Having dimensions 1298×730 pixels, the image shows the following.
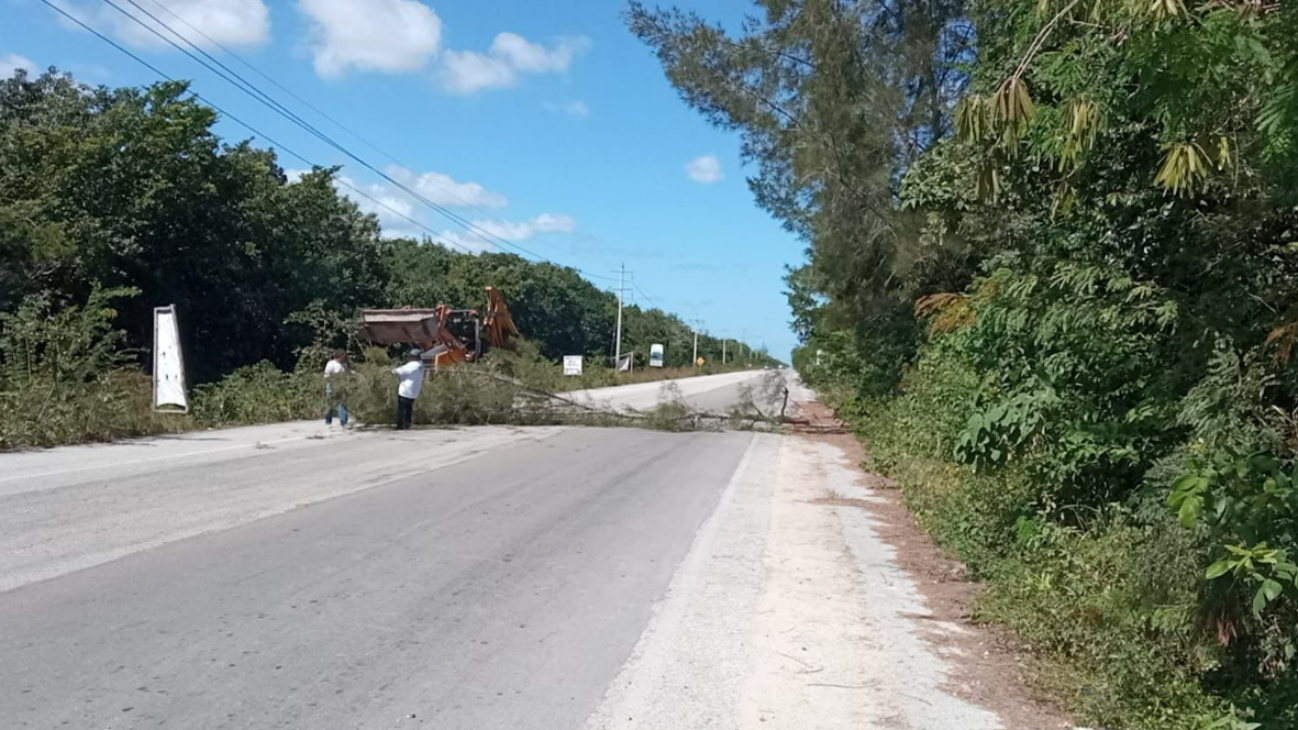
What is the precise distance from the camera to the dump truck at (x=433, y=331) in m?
27.8

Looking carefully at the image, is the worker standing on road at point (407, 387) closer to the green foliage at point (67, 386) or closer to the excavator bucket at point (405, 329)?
the green foliage at point (67, 386)

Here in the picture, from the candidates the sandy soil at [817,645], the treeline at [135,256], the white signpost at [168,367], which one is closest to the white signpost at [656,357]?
the treeline at [135,256]

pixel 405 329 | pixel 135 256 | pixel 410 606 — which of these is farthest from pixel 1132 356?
pixel 135 256

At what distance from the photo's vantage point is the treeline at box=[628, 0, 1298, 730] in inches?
Result: 195

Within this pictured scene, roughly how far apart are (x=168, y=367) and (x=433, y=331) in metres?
8.43

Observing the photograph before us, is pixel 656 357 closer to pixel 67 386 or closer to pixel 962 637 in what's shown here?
pixel 67 386

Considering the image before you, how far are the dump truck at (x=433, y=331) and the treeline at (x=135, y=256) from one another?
902 mm

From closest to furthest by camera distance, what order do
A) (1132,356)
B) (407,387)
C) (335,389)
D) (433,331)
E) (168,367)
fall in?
(1132,356), (168,367), (407,387), (335,389), (433,331)

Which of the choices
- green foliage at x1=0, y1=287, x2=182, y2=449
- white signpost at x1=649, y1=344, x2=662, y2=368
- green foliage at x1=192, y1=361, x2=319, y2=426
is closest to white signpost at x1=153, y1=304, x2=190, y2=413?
green foliage at x1=0, y1=287, x2=182, y2=449

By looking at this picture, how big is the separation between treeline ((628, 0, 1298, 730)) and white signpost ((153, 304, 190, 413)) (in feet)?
49.0

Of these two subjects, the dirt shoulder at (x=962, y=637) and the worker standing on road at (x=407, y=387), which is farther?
the worker standing on road at (x=407, y=387)

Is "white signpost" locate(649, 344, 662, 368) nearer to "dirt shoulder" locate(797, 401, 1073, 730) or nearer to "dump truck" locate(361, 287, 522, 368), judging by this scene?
"dump truck" locate(361, 287, 522, 368)

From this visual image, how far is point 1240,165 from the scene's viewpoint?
608 cm

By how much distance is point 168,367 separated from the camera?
816 inches
